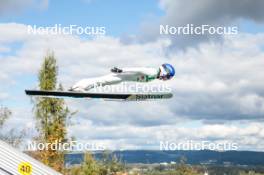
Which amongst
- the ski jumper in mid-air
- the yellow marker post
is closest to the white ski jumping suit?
the ski jumper in mid-air

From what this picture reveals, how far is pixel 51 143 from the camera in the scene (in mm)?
51031

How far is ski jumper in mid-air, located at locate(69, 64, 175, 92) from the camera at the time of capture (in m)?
31.5

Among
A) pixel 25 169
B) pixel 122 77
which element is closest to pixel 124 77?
pixel 122 77

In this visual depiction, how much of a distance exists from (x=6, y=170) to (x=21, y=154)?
1.12m

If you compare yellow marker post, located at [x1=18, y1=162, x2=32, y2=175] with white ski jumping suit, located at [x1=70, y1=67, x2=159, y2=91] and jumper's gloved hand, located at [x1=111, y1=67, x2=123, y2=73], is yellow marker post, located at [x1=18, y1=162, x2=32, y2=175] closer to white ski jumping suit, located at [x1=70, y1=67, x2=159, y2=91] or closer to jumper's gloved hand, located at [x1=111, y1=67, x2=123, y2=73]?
white ski jumping suit, located at [x1=70, y1=67, x2=159, y2=91]

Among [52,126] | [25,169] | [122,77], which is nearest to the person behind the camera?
[25,169]

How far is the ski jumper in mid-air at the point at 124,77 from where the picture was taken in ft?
103

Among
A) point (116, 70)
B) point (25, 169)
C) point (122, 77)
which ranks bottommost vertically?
point (25, 169)

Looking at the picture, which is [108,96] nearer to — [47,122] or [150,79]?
[150,79]

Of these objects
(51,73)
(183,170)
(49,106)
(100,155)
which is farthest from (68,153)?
(183,170)

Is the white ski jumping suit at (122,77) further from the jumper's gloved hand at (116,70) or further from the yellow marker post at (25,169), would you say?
the yellow marker post at (25,169)

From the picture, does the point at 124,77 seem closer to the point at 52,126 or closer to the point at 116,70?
the point at 116,70

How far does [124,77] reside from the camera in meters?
32.0

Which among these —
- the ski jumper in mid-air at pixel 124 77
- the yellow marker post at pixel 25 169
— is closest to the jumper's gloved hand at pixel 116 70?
the ski jumper in mid-air at pixel 124 77
